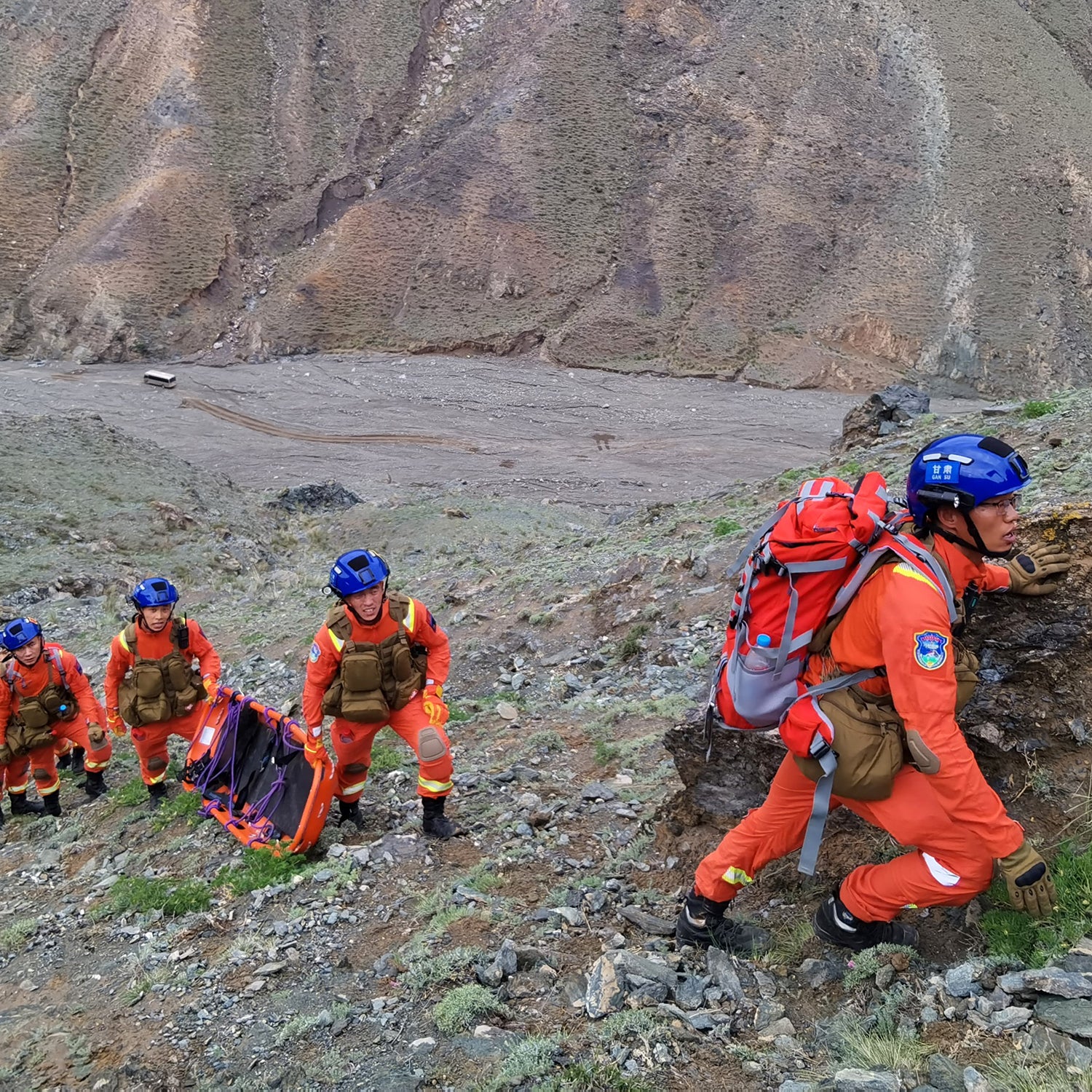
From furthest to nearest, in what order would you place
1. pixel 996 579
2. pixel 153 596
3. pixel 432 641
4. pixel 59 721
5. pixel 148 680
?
pixel 59 721 → pixel 148 680 → pixel 153 596 → pixel 432 641 → pixel 996 579

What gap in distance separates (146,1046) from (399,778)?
9.86 feet

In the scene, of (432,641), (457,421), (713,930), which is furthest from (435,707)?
(457,421)

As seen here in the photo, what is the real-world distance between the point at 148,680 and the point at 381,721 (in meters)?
2.69

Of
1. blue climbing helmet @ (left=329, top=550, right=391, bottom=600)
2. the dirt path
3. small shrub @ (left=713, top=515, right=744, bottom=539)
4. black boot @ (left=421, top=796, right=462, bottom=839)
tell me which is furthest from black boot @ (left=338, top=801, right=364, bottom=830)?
the dirt path

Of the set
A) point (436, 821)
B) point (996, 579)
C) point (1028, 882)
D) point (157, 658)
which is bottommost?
point (436, 821)

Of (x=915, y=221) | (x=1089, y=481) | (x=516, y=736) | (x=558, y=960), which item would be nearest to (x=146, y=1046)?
(x=558, y=960)

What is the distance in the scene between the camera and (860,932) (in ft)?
12.4

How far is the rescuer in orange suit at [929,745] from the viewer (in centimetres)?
327

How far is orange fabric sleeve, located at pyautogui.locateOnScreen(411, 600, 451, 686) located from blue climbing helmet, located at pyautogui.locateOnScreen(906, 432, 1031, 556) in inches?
143

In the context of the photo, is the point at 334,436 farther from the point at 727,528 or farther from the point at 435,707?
the point at 435,707

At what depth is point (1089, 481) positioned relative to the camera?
23.7ft

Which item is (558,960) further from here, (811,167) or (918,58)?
(918,58)

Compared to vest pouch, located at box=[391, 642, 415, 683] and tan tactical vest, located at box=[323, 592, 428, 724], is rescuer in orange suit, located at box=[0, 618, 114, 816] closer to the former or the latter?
tan tactical vest, located at box=[323, 592, 428, 724]

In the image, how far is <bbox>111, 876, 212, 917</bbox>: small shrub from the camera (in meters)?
5.91
